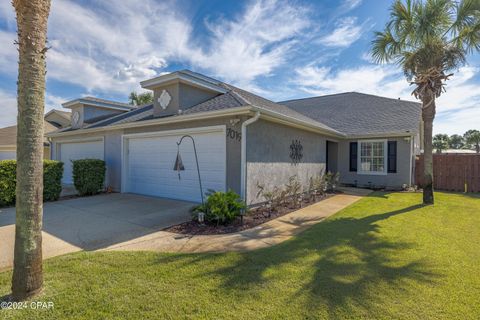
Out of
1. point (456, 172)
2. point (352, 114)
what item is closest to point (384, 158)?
point (456, 172)

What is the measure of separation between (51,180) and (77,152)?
521 cm

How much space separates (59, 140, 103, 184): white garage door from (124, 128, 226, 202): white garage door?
266 cm

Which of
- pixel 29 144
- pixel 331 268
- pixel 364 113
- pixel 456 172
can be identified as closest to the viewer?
pixel 29 144

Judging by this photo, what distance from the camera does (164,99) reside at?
998 centimetres

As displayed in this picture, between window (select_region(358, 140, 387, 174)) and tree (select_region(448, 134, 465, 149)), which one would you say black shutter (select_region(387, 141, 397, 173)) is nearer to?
window (select_region(358, 140, 387, 174))

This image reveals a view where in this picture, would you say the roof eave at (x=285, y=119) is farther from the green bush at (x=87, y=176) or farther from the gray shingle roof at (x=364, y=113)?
the green bush at (x=87, y=176)

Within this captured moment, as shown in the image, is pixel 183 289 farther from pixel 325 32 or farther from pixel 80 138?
pixel 80 138

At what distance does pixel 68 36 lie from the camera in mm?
8555

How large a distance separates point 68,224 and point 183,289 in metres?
4.53

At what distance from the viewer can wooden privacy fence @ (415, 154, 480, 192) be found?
1243 centimetres

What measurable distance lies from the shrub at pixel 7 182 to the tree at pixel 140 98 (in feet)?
74.3

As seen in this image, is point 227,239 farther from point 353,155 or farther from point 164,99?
point 353,155

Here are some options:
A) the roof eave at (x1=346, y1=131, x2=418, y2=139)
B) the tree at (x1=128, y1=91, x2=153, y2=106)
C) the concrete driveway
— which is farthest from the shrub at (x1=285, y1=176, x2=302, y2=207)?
the tree at (x1=128, y1=91, x2=153, y2=106)

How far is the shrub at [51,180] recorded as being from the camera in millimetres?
8957
